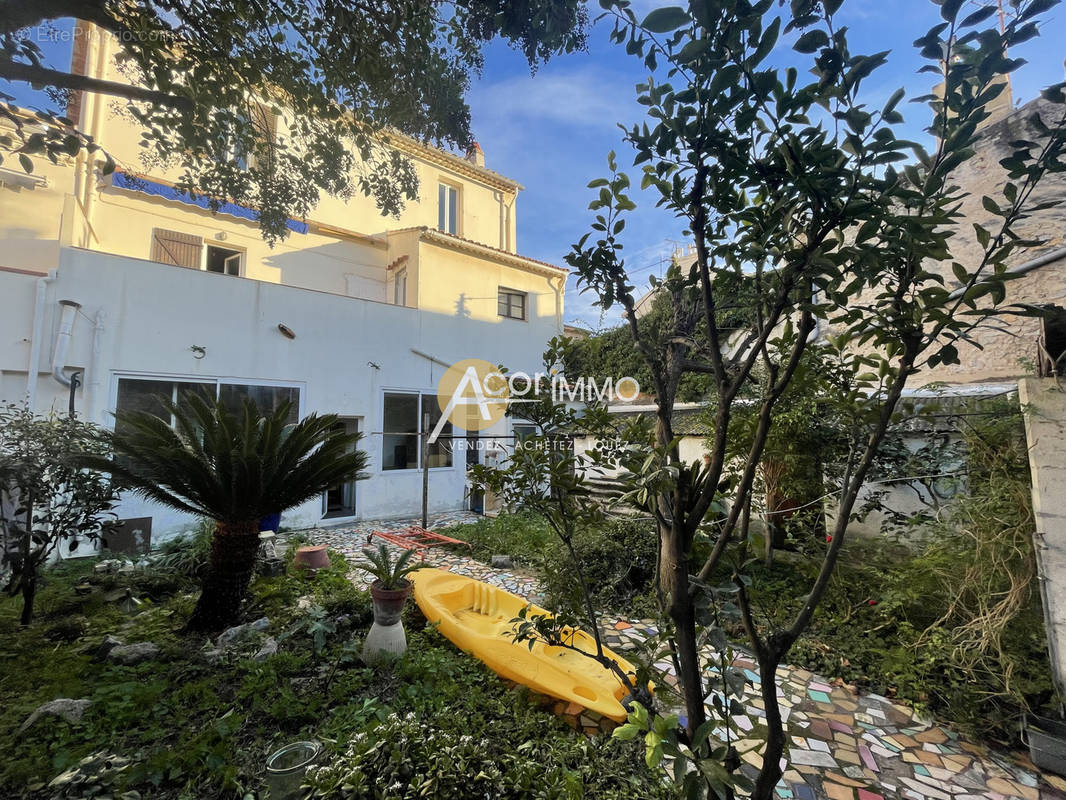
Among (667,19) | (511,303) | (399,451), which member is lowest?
(399,451)

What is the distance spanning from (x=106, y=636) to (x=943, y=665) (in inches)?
235

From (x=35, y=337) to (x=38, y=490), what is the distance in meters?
3.08

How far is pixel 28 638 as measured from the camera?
3.25 meters

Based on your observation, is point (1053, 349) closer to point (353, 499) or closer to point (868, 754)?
point (868, 754)

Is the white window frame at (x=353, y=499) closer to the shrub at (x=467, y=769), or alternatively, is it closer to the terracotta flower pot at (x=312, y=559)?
the terracotta flower pot at (x=312, y=559)

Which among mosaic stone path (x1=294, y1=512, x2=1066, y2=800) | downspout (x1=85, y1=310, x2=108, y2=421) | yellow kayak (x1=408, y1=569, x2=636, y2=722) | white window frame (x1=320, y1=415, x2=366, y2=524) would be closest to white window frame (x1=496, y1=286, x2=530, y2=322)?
white window frame (x1=320, y1=415, x2=366, y2=524)

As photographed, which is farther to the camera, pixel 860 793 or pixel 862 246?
pixel 860 793

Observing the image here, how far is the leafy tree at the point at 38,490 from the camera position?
343 cm

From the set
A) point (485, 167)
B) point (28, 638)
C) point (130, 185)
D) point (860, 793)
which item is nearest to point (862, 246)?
point (860, 793)

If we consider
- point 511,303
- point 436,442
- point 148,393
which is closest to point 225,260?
point 148,393

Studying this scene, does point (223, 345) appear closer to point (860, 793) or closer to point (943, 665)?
point (860, 793)

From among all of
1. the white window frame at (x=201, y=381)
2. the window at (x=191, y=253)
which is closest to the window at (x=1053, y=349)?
the white window frame at (x=201, y=381)

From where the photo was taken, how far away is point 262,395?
710 centimetres

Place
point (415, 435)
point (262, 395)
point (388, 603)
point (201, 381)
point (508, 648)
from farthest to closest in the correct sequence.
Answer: point (415, 435) → point (262, 395) → point (201, 381) → point (388, 603) → point (508, 648)
